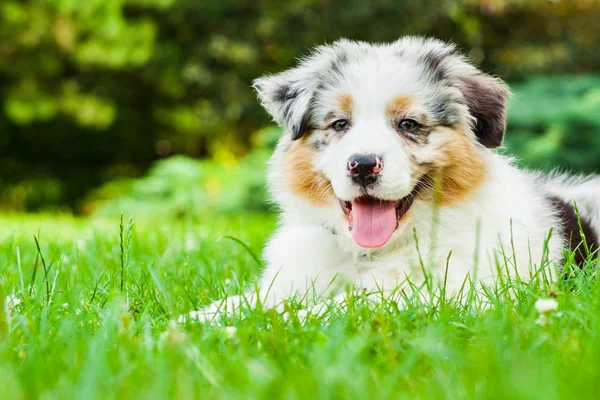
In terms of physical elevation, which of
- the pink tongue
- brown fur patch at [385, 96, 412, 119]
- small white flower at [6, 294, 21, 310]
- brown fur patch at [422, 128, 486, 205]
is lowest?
small white flower at [6, 294, 21, 310]

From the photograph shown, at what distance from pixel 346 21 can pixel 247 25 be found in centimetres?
199

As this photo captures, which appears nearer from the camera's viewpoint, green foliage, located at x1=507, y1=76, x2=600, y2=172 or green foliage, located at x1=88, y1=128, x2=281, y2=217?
green foliage, located at x1=507, y1=76, x2=600, y2=172

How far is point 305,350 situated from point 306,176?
1.51m

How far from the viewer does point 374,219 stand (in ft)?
10.9

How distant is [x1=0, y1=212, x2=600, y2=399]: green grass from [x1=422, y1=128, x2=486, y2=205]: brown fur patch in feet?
2.22

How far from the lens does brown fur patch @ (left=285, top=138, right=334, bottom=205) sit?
11.4ft

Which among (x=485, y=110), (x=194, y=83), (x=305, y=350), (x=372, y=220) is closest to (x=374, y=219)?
(x=372, y=220)

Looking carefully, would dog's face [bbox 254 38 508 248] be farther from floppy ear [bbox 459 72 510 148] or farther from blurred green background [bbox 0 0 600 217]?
blurred green background [bbox 0 0 600 217]

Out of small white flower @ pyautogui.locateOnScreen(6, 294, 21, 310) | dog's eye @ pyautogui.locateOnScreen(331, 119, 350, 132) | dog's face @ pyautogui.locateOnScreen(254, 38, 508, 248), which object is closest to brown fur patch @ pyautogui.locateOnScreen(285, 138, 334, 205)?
dog's face @ pyautogui.locateOnScreen(254, 38, 508, 248)

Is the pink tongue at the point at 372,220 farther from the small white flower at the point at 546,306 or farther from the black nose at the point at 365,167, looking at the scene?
the small white flower at the point at 546,306

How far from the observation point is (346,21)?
12336 millimetres

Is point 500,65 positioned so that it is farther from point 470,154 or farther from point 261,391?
point 261,391

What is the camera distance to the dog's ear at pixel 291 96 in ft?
11.6

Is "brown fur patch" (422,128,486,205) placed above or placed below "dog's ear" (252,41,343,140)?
below
